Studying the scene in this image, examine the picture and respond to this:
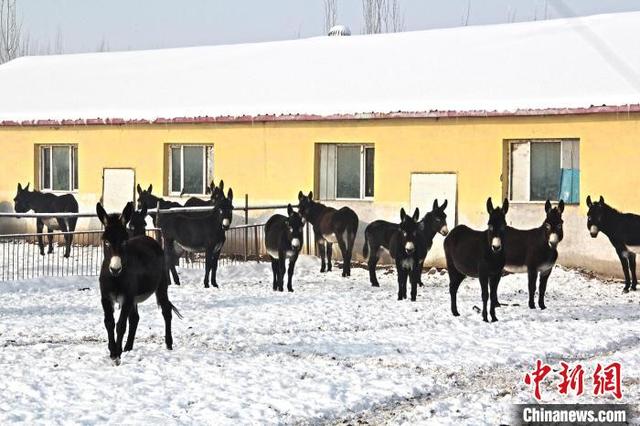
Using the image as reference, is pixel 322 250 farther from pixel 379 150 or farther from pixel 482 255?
pixel 482 255

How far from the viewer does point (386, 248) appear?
2191cm

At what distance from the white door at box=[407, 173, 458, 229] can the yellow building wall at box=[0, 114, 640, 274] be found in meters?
0.16

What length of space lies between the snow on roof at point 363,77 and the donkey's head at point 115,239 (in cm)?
1351

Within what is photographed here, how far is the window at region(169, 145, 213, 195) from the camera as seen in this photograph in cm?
2989

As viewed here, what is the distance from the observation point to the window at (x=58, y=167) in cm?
3256

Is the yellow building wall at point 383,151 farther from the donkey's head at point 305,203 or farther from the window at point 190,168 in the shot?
the donkey's head at point 305,203

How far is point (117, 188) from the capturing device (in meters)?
31.2

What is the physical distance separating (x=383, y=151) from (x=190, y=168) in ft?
19.5

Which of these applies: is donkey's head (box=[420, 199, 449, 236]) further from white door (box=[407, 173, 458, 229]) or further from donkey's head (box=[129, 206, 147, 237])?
donkey's head (box=[129, 206, 147, 237])

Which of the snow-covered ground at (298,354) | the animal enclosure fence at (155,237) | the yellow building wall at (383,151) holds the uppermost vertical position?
the yellow building wall at (383,151)

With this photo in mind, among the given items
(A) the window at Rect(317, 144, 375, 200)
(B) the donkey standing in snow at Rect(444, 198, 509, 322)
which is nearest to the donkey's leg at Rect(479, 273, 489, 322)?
(B) the donkey standing in snow at Rect(444, 198, 509, 322)

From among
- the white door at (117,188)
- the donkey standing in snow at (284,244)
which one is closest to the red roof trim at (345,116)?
the white door at (117,188)

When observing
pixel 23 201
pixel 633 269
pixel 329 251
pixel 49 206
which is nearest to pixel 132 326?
pixel 633 269

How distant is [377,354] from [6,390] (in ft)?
14.6
